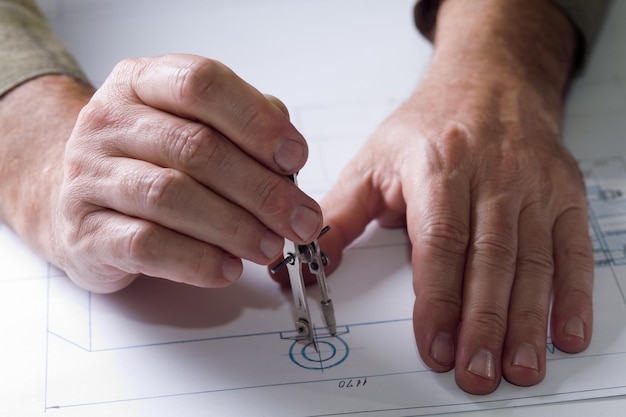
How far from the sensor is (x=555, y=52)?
1.26 metres

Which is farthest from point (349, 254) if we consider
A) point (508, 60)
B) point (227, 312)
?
point (508, 60)

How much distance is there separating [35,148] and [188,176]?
33 cm

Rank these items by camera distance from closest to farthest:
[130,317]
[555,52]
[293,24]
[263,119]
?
[263,119]
[130,317]
[555,52]
[293,24]

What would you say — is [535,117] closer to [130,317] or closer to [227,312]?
[227,312]

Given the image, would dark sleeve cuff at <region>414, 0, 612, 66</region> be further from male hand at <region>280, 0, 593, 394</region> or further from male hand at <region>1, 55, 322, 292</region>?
male hand at <region>1, 55, 322, 292</region>

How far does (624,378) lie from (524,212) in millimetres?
239

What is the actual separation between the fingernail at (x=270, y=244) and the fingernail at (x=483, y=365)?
0.24 metres

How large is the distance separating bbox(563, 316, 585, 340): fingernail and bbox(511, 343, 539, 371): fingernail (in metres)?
0.06

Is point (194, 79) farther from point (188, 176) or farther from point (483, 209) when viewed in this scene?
point (483, 209)

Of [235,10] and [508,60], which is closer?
[508,60]

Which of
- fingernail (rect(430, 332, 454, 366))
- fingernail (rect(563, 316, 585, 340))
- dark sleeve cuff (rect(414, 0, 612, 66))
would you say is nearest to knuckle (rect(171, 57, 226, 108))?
fingernail (rect(430, 332, 454, 366))

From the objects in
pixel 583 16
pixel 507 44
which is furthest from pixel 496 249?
pixel 583 16

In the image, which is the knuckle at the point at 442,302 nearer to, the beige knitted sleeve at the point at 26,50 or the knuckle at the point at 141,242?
the knuckle at the point at 141,242

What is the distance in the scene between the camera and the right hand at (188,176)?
0.76 meters
